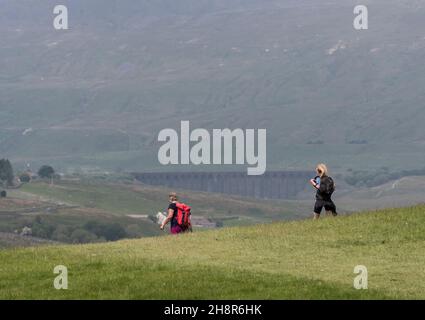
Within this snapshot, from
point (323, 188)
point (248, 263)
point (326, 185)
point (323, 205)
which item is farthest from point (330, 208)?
point (248, 263)

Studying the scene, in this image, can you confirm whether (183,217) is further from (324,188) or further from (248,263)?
(248,263)

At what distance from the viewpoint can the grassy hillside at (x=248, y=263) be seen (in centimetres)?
3122

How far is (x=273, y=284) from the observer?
3173 cm

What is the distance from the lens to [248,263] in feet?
117

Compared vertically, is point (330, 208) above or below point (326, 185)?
below

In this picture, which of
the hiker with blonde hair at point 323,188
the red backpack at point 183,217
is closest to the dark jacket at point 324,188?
the hiker with blonde hair at point 323,188

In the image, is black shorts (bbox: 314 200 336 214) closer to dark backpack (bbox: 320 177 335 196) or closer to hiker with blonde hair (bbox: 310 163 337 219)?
hiker with blonde hair (bbox: 310 163 337 219)

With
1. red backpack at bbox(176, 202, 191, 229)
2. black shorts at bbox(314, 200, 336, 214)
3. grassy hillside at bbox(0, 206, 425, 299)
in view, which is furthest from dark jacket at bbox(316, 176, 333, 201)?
red backpack at bbox(176, 202, 191, 229)
